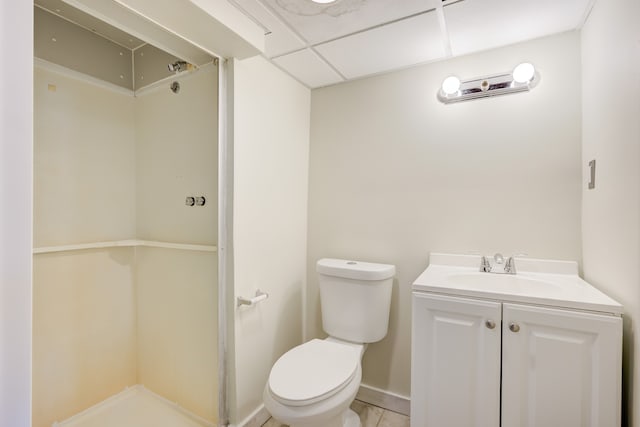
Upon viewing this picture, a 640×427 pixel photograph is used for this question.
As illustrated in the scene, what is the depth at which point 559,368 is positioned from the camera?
3.54ft

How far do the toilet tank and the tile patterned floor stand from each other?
0.46 meters

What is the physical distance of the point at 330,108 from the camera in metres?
2.04

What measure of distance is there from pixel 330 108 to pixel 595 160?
142cm

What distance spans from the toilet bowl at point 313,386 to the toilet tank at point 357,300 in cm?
14

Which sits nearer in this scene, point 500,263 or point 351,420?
point 500,263

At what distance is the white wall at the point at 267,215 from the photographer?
155 centimetres

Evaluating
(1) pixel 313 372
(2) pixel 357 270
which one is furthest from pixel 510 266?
(1) pixel 313 372

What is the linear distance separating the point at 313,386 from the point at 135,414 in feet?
4.01

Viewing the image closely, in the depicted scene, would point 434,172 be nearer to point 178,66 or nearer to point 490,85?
point 490,85

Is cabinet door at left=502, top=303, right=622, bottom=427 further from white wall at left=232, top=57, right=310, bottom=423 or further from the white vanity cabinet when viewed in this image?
white wall at left=232, top=57, right=310, bottom=423

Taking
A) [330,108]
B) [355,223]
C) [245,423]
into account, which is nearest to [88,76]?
[330,108]

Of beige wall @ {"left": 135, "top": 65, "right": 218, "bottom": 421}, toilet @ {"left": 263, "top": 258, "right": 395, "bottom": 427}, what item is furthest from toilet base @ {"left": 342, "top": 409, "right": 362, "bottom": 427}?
beige wall @ {"left": 135, "top": 65, "right": 218, "bottom": 421}

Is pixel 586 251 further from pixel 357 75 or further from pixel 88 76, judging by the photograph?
pixel 88 76

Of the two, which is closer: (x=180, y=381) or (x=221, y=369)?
(x=221, y=369)
